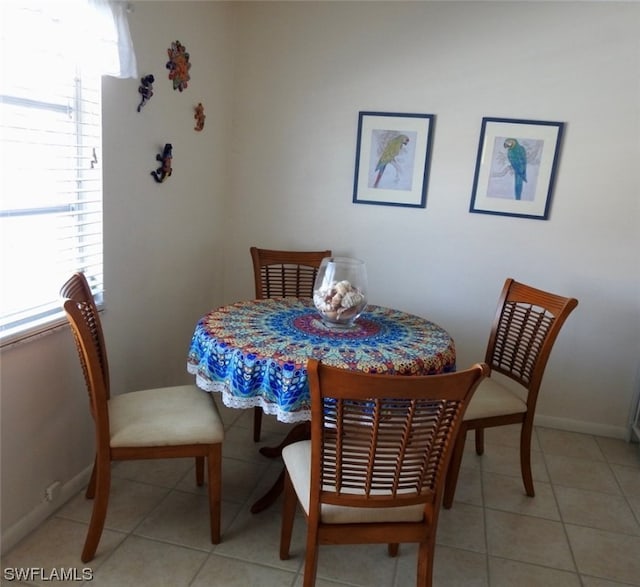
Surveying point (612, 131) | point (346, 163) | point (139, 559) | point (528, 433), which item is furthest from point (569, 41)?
point (139, 559)

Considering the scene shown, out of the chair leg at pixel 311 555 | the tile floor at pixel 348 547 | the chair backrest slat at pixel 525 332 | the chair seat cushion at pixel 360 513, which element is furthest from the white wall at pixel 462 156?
the chair leg at pixel 311 555

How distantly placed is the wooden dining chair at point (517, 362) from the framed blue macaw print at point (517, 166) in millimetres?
614

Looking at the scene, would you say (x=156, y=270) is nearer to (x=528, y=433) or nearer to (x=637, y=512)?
(x=528, y=433)

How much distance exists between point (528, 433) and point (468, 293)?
970mm

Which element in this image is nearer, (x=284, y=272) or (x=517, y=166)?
(x=517, y=166)

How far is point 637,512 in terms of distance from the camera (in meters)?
2.38

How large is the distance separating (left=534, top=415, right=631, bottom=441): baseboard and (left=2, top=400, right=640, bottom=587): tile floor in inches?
14.3

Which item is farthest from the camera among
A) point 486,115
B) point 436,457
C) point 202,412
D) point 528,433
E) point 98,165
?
point 486,115

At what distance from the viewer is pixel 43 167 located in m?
1.88

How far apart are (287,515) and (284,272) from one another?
58.2 inches

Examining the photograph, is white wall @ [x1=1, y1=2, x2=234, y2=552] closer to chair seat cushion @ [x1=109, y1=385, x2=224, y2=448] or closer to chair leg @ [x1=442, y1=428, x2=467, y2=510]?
chair seat cushion @ [x1=109, y1=385, x2=224, y2=448]

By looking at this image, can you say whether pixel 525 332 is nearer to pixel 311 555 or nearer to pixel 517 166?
pixel 517 166

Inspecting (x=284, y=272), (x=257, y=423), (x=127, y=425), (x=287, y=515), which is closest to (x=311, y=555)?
(x=287, y=515)

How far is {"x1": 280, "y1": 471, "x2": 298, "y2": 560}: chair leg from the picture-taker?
5.95 feet
